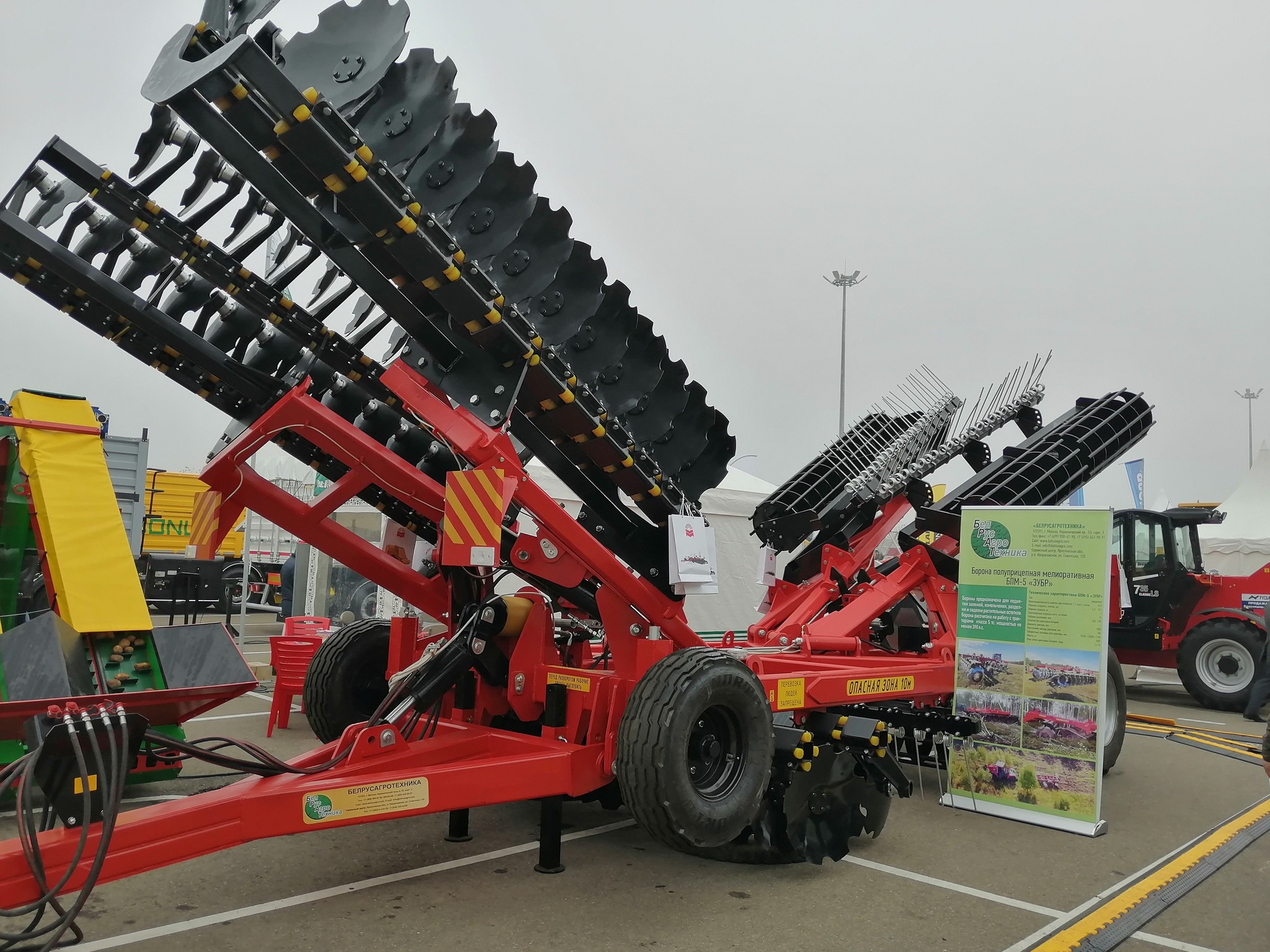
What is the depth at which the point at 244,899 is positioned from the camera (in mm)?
4336

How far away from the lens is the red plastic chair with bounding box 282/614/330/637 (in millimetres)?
9602

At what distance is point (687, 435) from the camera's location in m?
5.51

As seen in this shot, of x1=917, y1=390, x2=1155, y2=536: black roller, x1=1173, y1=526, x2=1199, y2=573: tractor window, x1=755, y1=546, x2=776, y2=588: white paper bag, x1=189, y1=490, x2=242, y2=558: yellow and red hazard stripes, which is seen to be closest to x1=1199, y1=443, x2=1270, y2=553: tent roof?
x1=1173, y1=526, x2=1199, y2=573: tractor window

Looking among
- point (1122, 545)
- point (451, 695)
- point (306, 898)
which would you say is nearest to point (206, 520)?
point (451, 695)

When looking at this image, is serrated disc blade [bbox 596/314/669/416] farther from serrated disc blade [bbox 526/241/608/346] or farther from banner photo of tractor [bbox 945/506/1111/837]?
banner photo of tractor [bbox 945/506/1111/837]

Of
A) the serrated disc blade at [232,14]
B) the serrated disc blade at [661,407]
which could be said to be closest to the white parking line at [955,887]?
the serrated disc blade at [661,407]

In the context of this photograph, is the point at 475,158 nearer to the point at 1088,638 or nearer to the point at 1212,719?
the point at 1088,638

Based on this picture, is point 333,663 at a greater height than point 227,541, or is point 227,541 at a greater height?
point 227,541

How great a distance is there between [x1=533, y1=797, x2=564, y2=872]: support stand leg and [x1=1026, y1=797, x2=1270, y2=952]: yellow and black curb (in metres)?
2.19

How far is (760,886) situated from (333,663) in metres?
2.96

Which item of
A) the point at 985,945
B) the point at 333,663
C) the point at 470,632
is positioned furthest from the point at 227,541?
the point at 985,945

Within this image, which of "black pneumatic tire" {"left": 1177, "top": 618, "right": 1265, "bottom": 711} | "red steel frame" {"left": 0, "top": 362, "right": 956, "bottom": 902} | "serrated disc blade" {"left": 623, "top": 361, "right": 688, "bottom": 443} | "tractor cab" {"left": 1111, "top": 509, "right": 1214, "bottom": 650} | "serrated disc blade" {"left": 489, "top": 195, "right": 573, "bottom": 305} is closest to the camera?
"red steel frame" {"left": 0, "top": 362, "right": 956, "bottom": 902}

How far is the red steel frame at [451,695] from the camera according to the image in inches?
136

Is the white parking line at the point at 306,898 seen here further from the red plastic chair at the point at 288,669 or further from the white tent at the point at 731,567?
the white tent at the point at 731,567
